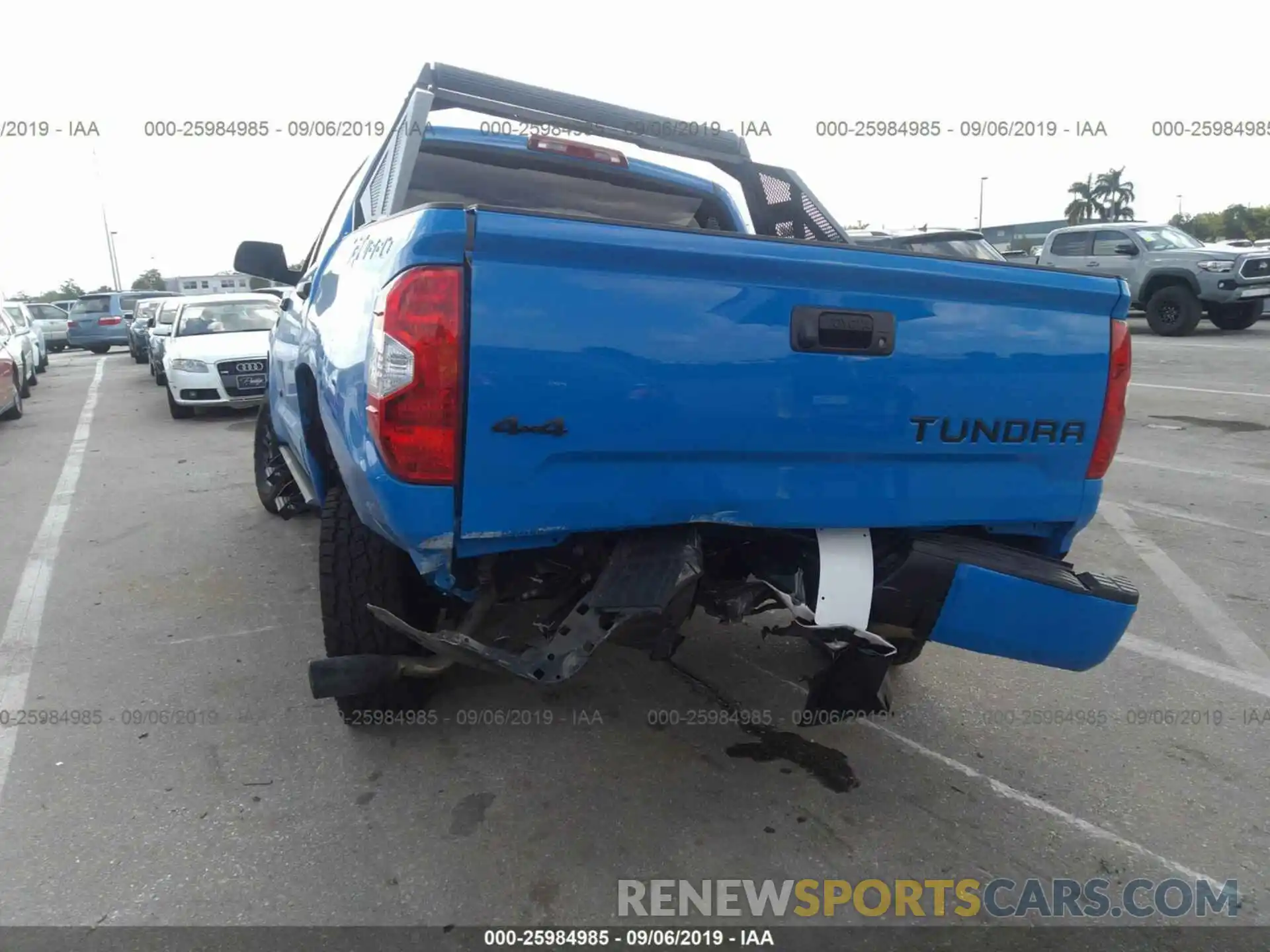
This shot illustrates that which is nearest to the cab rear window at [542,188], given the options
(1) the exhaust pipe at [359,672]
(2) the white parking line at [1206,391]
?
(1) the exhaust pipe at [359,672]

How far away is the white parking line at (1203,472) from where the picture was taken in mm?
6629

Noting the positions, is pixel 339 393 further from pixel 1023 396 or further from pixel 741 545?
pixel 1023 396

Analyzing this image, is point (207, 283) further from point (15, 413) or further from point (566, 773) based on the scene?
point (566, 773)

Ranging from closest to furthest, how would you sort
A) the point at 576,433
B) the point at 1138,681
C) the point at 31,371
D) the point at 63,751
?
1. the point at 576,433
2. the point at 63,751
3. the point at 1138,681
4. the point at 31,371

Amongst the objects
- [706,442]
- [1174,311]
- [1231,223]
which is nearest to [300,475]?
[706,442]

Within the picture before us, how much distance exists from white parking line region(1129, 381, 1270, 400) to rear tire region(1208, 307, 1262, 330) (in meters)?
6.31

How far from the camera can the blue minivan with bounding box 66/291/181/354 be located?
2586cm

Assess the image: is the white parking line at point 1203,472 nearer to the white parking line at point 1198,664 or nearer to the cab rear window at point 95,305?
the white parking line at point 1198,664

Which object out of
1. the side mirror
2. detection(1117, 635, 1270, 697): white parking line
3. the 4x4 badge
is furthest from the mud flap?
the side mirror

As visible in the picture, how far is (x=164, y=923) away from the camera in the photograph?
7.49ft

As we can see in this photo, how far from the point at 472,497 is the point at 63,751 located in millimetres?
2058

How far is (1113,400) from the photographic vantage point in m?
2.59

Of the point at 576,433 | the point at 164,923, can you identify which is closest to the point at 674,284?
the point at 576,433

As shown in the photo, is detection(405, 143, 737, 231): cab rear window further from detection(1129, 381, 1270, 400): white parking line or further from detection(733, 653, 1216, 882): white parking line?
detection(1129, 381, 1270, 400): white parking line
